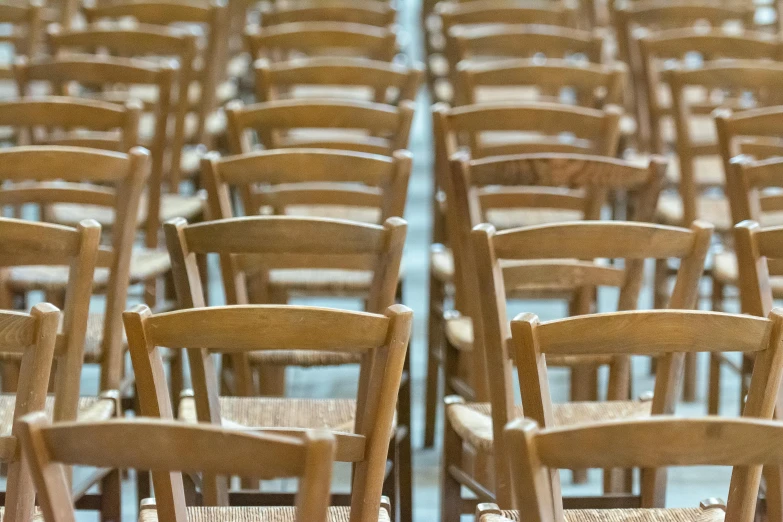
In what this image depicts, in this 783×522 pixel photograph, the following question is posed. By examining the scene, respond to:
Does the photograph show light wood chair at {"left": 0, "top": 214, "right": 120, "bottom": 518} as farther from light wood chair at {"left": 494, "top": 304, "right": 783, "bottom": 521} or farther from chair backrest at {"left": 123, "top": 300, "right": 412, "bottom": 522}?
light wood chair at {"left": 494, "top": 304, "right": 783, "bottom": 521}

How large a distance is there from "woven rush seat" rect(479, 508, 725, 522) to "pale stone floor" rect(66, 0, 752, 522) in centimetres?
100

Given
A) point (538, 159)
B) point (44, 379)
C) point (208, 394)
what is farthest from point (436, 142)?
point (44, 379)

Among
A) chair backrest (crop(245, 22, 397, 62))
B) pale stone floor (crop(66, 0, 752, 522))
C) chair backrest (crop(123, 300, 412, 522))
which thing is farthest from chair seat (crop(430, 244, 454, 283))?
chair backrest (crop(123, 300, 412, 522))

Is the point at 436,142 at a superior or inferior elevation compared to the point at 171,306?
superior

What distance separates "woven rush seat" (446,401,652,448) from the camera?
1.97 m

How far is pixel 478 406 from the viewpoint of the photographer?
211 cm

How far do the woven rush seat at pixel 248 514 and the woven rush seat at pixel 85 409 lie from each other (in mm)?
422

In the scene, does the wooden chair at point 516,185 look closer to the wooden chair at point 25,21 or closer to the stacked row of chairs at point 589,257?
the stacked row of chairs at point 589,257

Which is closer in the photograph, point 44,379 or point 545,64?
point 44,379

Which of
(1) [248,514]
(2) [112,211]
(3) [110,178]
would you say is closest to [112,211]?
(2) [112,211]

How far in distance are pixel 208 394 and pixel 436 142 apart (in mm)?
1172

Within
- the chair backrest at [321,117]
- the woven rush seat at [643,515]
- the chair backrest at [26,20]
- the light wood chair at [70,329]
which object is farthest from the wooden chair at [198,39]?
the woven rush seat at [643,515]

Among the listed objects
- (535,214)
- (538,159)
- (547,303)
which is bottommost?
(547,303)

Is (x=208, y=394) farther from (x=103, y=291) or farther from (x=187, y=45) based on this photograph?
(x=187, y=45)
